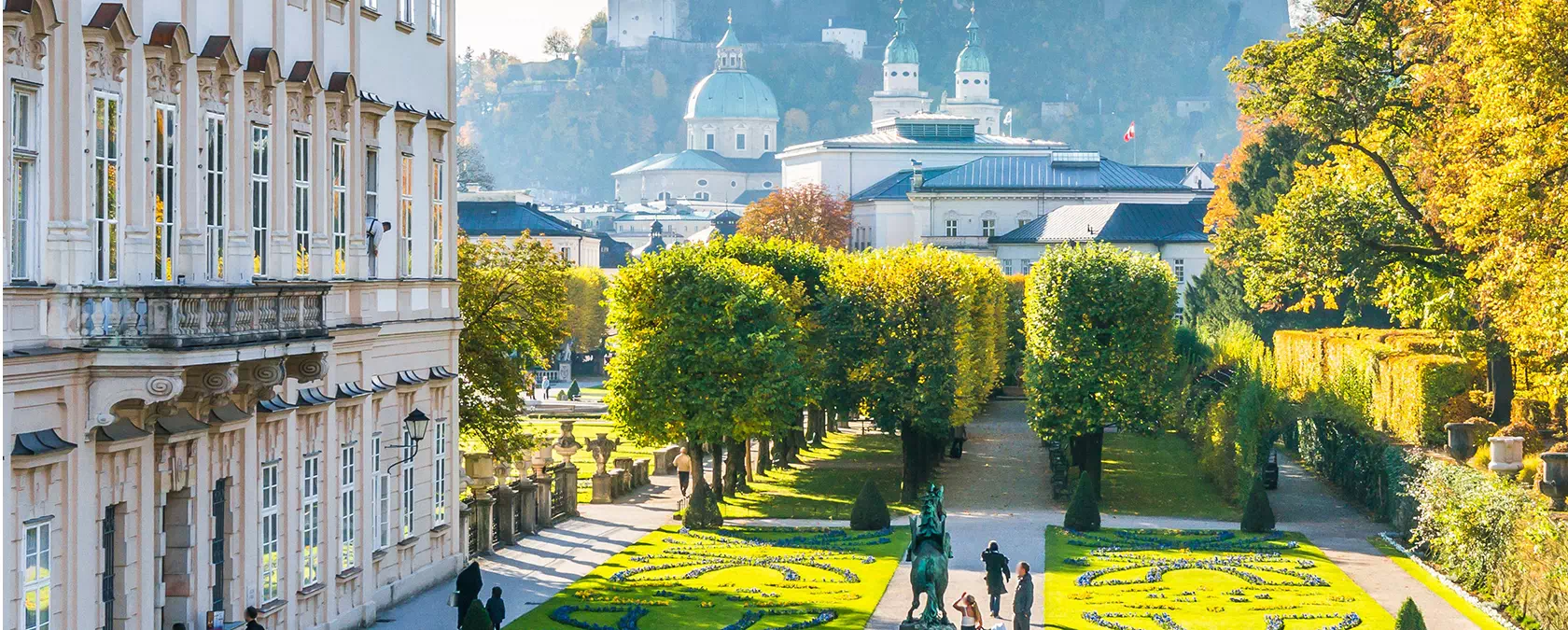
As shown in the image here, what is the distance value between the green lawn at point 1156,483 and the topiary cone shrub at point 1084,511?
5027mm

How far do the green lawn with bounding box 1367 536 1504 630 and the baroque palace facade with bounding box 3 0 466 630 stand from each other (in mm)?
18324

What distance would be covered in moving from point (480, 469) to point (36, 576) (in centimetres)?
2765

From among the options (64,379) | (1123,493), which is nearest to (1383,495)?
(1123,493)

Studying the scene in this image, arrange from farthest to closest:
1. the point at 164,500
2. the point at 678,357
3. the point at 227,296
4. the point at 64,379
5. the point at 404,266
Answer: the point at 678,357 → the point at 404,266 → the point at 164,500 → the point at 227,296 → the point at 64,379

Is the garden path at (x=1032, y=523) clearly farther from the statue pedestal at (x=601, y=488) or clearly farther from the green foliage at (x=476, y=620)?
the statue pedestal at (x=601, y=488)

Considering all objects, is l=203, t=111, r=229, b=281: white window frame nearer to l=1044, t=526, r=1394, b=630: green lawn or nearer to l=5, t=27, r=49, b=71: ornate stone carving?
l=5, t=27, r=49, b=71: ornate stone carving

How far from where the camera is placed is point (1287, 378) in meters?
71.5

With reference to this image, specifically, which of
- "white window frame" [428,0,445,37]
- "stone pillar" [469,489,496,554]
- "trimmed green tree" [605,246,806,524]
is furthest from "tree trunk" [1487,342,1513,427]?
"white window frame" [428,0,445,37]

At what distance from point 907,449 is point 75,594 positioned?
37876 millimetres

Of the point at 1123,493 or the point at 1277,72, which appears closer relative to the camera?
the point at 1277,72

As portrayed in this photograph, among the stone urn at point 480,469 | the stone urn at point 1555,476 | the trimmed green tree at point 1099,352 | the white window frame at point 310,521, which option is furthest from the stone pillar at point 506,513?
the stone urn at point 1555,476

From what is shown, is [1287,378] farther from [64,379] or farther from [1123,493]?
[64,379]

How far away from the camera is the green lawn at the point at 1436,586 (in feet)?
111

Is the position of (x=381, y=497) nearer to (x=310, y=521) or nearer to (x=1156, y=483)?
(x=310, y=521)
